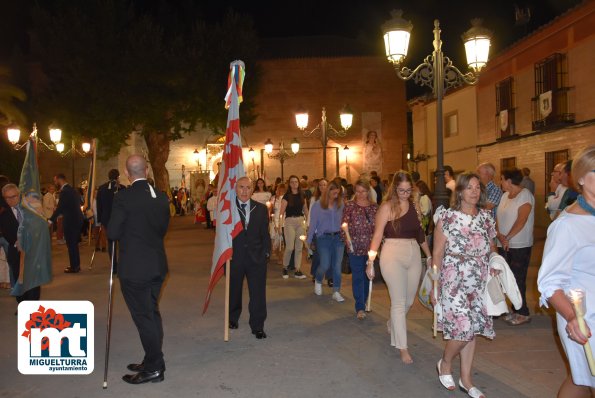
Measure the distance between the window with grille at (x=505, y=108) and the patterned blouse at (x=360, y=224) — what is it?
54.6 feet

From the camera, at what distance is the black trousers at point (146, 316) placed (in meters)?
5.39

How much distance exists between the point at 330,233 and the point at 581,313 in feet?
20.9

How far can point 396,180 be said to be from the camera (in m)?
6.23

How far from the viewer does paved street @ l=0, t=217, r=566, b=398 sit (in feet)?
17.2

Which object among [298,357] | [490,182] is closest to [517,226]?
[490,182]

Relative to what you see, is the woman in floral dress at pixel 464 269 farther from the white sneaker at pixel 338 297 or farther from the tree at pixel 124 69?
the tree at pixel 124 69

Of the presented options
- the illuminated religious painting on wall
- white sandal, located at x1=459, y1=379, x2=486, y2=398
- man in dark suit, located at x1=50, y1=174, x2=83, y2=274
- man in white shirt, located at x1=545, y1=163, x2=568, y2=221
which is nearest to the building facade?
the illuminated religious painting on wall

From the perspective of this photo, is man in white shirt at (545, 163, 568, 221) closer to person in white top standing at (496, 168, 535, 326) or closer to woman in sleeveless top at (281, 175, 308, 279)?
person in white top standing at (496, 168, 535, 326)

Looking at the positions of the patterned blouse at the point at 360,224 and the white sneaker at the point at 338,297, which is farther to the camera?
the white sneaker at the point at 338,297

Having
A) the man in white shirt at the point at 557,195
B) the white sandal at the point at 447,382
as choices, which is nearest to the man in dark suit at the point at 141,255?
the white sandal at the point at 447,382

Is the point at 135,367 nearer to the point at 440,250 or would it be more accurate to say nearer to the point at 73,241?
the point at 440,250

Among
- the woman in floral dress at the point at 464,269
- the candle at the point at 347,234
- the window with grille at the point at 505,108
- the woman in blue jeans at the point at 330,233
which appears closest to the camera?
the woman in floral dress at the point at 464,269

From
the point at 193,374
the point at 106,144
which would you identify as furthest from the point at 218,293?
the point at 106,144

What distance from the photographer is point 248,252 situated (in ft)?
24.4
